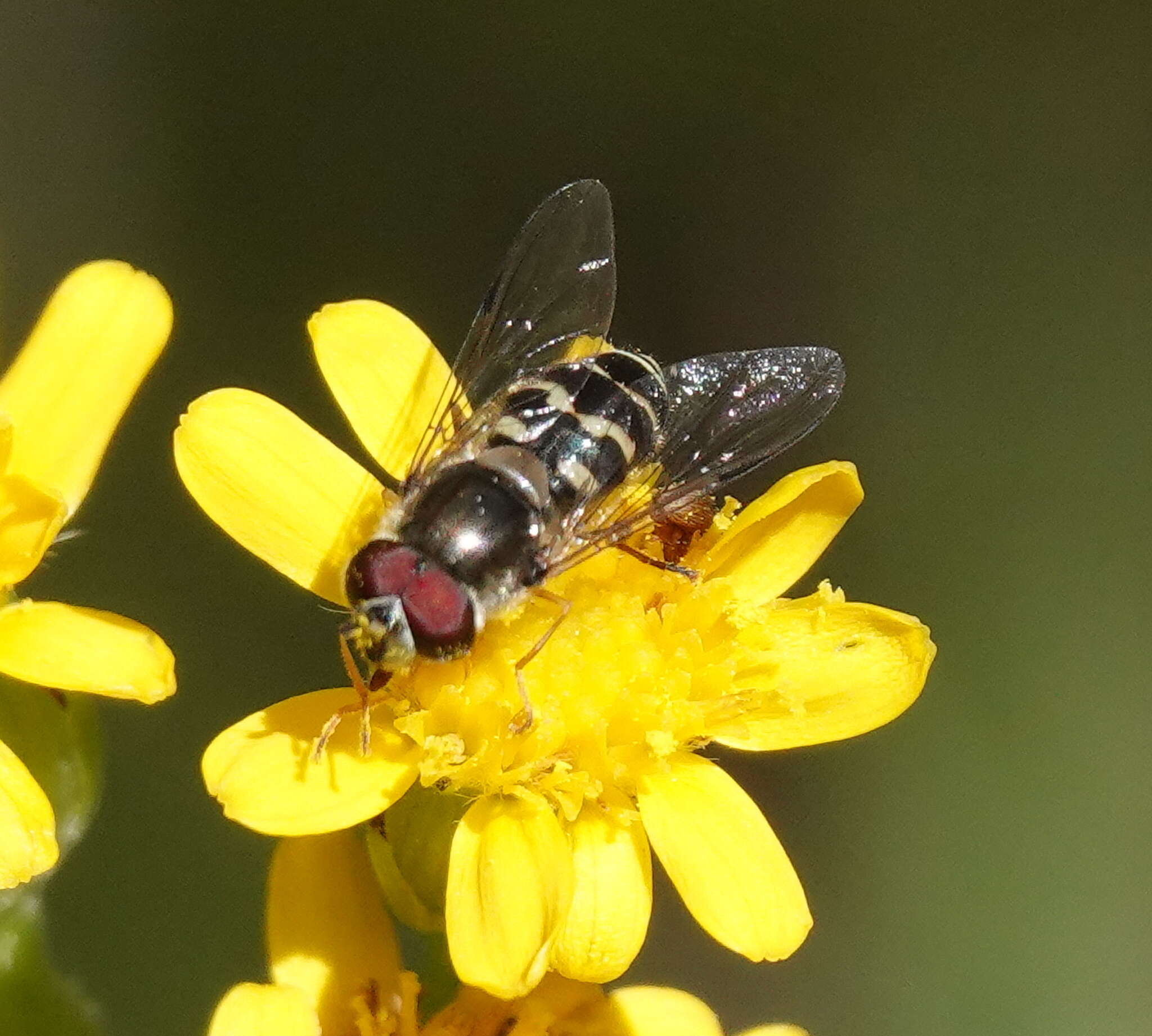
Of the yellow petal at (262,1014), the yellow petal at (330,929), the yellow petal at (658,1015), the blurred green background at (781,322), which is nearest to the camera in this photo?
the yellow petal at (262,1014)

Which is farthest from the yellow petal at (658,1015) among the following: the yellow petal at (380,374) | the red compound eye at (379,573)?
the yellow petal at (380,374)

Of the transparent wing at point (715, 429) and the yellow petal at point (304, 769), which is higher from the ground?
the transparent wing at point (715, 429)

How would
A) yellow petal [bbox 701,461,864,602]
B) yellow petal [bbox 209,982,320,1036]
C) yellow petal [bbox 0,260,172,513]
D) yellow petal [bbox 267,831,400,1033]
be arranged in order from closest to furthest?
yellow petal [bbox 209,982,320,1036], yellow petal [bbox 0,260,172,513], yellow petal [bbox 267,831,400,1033], yellow petal [bbox 701,461,864,602]

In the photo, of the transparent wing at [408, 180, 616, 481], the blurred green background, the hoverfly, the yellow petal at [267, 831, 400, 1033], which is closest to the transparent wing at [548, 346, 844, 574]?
the hoverfly

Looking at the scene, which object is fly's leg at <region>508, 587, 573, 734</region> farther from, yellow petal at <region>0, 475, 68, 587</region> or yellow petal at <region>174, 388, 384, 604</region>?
yellow petal at <region>0, 475, 68, 587</region>

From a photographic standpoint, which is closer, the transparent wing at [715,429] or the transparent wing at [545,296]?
the transparent wing at [715,429]

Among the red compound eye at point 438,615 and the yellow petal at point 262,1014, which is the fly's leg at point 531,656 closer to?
the red compound eye at point 438,615
